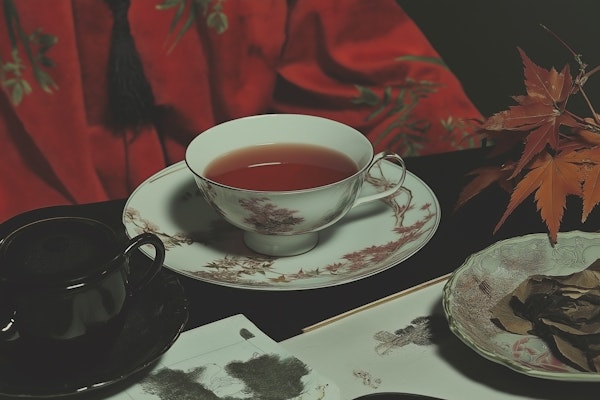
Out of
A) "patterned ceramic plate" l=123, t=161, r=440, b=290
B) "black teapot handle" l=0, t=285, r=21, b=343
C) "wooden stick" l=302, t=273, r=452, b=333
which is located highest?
"black teapot handle" l=0, t=285, r=21, b=343

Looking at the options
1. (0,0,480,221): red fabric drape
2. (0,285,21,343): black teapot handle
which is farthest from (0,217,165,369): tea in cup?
(0,0,480,221): red fabric drape

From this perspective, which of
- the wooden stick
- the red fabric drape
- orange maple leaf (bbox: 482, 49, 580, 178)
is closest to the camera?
the wooden stick

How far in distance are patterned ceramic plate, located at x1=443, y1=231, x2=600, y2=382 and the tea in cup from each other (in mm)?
275

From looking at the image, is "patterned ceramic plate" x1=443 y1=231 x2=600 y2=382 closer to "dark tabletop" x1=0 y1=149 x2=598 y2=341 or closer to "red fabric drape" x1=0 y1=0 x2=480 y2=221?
"dark tabletop" x1=0 y1=149 x2=598 y2=341

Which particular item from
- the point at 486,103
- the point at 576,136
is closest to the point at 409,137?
the point at 486,103

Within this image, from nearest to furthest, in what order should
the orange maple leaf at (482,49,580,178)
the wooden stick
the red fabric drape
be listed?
the wooden stick < the orange maple leaf at (482,49,580,178) < the red fabric drape

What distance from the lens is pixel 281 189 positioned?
0.80 meters

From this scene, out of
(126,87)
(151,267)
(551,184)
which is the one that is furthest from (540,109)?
(126,87)

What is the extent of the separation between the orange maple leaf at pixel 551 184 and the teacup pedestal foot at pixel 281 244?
0.20 metres

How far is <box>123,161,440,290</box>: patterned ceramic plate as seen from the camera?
770 mm

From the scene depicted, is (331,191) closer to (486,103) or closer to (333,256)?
(333,256)

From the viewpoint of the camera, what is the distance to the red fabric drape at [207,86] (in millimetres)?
1164

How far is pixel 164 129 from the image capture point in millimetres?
1264

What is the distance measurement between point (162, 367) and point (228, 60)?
706 millimetres
